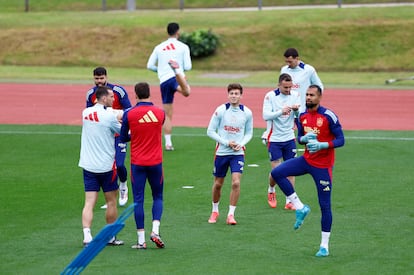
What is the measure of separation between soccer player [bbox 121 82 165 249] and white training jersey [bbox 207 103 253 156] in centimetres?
184

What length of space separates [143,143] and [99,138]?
620 mm

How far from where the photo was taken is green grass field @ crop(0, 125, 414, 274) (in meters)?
11.7

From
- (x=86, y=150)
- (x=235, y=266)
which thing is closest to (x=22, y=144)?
(x=86, y=150)

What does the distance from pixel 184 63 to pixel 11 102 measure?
1090 cm

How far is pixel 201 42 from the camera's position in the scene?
143 feet

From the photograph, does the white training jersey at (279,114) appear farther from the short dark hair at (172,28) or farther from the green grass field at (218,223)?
the short dark hair at (172,28)

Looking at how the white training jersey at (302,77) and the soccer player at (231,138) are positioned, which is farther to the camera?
the white training jersey at (302,77)

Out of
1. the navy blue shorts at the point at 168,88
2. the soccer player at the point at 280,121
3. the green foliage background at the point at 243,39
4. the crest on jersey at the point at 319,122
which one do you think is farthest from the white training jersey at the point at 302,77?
the green foliage background at the point at 243,39

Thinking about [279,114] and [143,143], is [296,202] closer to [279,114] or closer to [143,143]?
[143,143]

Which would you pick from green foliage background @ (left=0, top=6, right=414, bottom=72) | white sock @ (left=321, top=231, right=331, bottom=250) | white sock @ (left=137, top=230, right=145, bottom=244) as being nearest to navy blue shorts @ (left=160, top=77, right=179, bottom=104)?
white sock @ (left=137, top=230, right=145, bottom=244)

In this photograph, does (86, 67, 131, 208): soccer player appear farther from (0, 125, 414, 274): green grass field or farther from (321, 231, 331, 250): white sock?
(321, 231, 331, 250): white sock

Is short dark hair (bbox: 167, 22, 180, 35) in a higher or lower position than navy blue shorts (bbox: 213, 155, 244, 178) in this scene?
higher

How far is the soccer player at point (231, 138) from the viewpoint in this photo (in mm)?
14125

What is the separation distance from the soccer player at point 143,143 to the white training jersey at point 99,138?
8.8 inches
